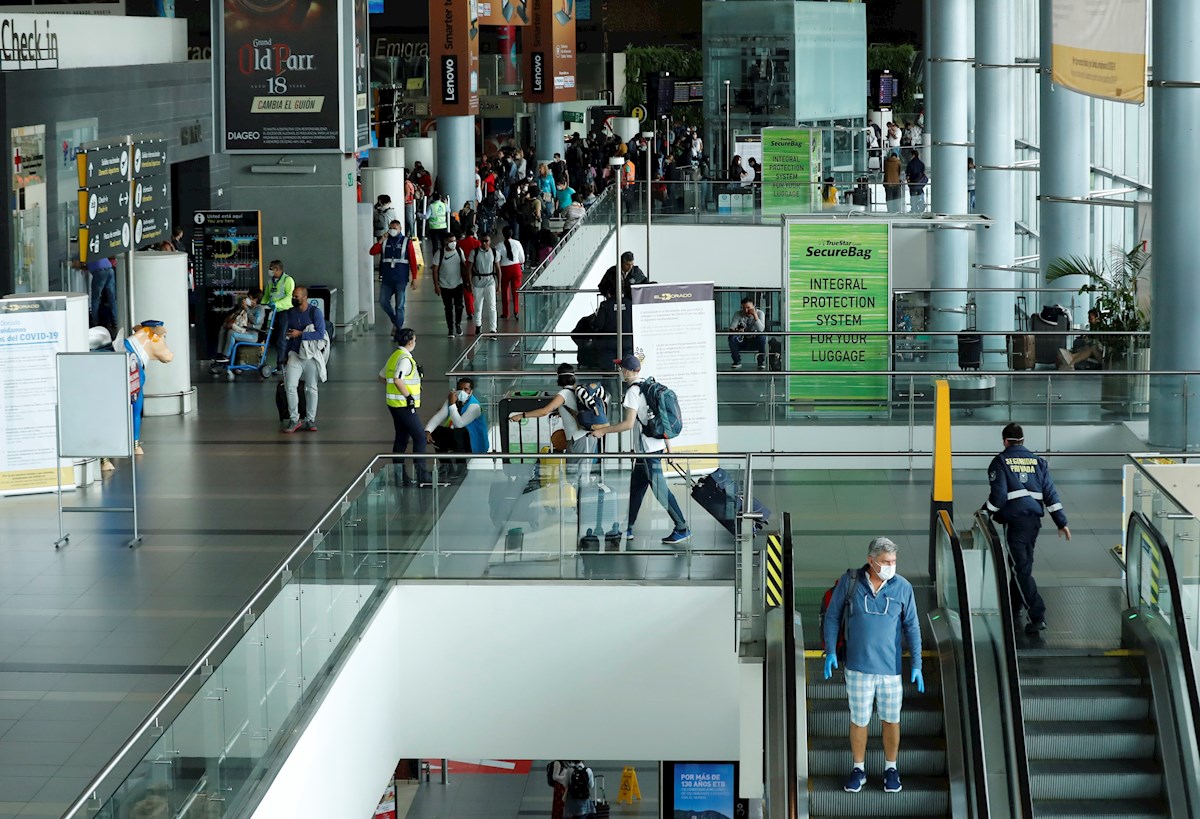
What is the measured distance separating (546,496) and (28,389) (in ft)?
16.2

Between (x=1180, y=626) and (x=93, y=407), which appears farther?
(x=93, y=407)

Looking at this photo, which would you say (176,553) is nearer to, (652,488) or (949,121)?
(652,488)

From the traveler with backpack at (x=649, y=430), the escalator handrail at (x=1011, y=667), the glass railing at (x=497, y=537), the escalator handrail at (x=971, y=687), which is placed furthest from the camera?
the traveler with backpack at (x=649, y=430)

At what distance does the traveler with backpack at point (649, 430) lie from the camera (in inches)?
484

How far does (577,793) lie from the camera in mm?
23250

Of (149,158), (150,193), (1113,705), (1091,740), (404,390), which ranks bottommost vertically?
(1091,740)

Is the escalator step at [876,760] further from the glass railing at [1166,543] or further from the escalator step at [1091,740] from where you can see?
the glass railing at [1166,543]

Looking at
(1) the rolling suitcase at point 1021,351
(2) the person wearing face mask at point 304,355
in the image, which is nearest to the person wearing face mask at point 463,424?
(2) the person wearing face mask at point 304,355

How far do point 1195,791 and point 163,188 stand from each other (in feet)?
43.0

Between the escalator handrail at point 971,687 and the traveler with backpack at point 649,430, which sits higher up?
the traveler with backpack at point 649,430

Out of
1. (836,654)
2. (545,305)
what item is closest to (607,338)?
(545,305)

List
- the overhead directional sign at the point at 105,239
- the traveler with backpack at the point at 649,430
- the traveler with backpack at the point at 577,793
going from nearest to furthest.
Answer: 1. the traveler with backpack at the point at 649,430
2. the overhead directional sign at the point at 105,239
3. the traveler with backpack at the point at 577,793

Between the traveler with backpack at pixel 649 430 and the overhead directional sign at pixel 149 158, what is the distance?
712cm

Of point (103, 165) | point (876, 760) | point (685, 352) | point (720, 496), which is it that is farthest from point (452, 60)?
point (876, 760)
